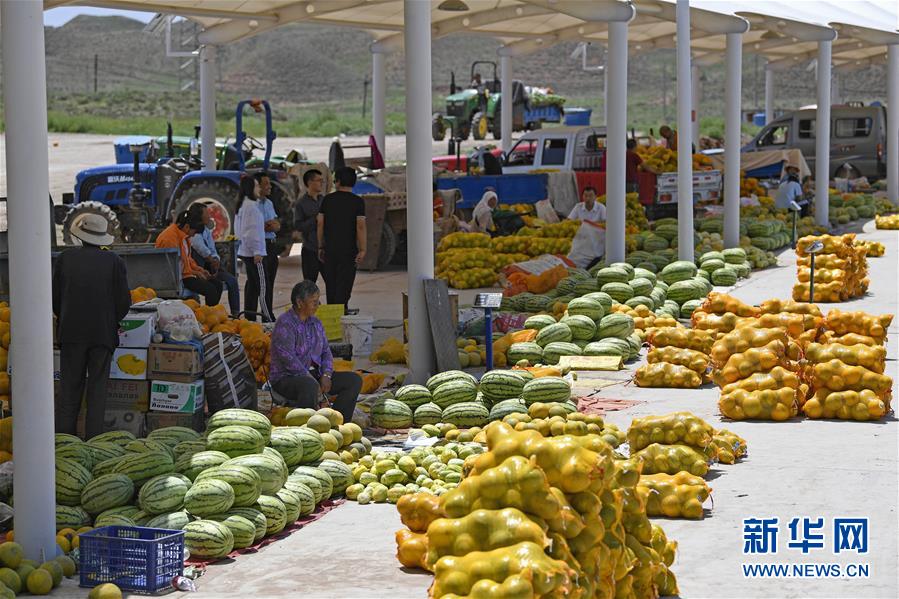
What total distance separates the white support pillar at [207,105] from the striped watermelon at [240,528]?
15928 millimetres

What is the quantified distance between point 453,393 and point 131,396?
8.05 ft

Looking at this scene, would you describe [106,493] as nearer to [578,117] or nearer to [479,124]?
[479,124]

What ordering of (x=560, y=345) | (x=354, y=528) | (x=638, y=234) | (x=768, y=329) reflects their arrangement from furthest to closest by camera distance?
(x=638, y=234)
(x=560, y=345)
(x=768, y=329)
(x=354, y=528)

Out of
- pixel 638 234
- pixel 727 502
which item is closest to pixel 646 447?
pixel 727 502

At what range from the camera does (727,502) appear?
26.7ft

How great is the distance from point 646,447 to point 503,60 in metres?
23.2

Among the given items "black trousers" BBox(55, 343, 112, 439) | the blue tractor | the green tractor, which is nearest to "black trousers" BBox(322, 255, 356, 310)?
"black trousers" BBox(55, 343, 112, 439)

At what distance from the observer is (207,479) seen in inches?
307

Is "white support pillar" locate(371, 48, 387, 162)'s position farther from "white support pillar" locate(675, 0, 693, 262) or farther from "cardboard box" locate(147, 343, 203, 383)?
"cardboard box" locate(147, 343, 203, 383)

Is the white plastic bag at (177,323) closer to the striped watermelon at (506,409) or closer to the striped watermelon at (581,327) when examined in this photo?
the striped watermelon at (506,409)

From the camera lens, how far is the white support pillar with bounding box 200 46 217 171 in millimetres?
23125

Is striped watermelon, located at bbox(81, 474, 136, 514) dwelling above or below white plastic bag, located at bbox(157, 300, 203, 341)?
below

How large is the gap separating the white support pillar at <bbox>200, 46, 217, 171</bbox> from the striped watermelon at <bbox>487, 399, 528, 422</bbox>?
1342 cm

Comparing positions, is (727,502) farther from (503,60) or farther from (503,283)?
(503,60)
